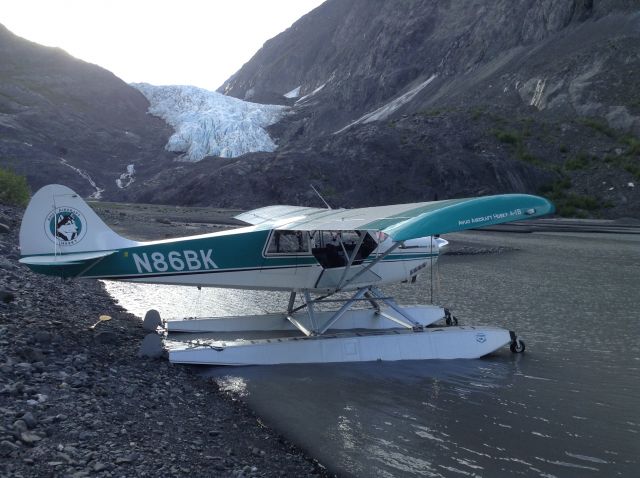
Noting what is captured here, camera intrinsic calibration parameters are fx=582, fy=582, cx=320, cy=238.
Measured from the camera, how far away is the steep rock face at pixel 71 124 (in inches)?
3223

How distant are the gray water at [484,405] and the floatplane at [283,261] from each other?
30 centimetres

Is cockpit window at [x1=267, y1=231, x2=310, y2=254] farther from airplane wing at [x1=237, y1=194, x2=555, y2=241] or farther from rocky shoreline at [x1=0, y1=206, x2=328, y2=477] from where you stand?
rocky shoreline at [x1=0, y1=206, x2=328, y2=477]

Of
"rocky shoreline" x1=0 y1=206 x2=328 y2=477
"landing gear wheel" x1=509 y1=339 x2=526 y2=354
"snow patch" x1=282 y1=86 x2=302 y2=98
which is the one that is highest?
"snow patch" x1=282 y1=86 x2=302 y2=98

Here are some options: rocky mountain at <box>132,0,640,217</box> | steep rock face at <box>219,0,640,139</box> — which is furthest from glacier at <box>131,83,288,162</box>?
rocky mountain at <box>132,0,640,217</box>

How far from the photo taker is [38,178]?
7600 centimetres

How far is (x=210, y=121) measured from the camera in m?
102

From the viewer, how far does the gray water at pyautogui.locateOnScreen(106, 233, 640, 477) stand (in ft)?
20.2

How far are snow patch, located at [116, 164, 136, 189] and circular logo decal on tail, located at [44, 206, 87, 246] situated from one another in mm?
79501

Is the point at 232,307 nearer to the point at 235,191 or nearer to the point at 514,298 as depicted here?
the point at 514,298

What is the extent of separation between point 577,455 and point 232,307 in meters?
9.23

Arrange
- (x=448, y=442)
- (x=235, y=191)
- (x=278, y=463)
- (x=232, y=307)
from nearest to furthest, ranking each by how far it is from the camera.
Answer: (x=278, y=463) < (x=448, y=442) < (x=232, y=307) < (x=235, y=191)

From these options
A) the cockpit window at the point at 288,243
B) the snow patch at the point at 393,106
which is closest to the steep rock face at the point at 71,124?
the snow patch at the point at 393,106

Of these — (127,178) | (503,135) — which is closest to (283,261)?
(503,135)

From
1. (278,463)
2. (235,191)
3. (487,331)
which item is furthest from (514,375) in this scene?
(235,191)
